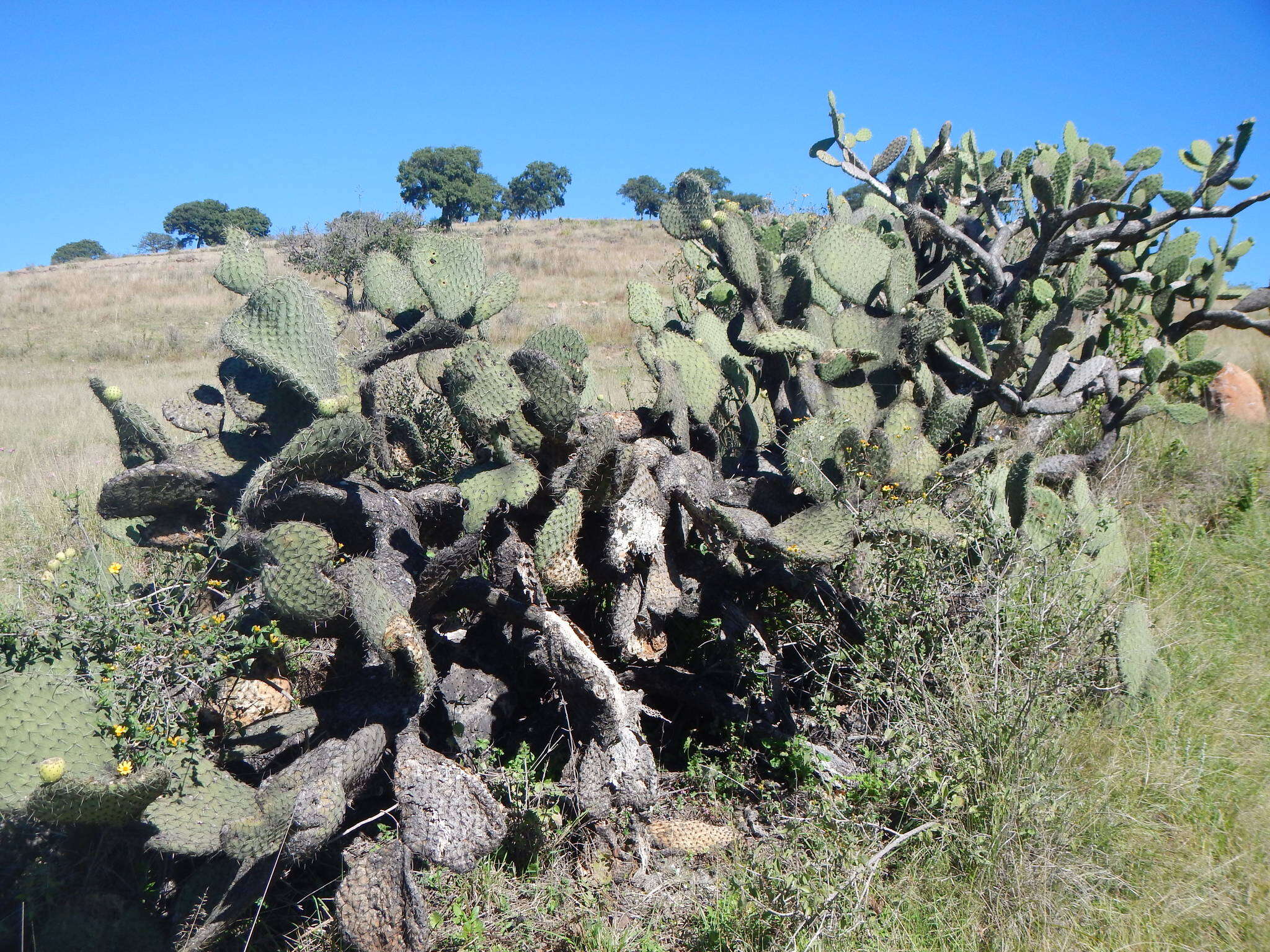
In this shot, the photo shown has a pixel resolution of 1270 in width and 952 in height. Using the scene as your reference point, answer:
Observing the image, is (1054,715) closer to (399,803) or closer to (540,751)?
(540,751)

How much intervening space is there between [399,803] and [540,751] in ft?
2.41

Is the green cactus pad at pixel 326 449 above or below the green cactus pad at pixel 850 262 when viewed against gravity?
below

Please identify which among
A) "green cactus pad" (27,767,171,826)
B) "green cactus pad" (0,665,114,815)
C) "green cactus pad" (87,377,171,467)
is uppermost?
"green cactus pad" (87,377,171,467)

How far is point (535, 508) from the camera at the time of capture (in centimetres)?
306

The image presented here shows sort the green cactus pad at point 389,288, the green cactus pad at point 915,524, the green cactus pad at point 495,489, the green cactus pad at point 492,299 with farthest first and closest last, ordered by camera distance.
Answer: the green cactus pad at point 389,288 < the green cactus pad at point 492,299 < the green cactus pad at point 915,524 < the green cactus pad at point 495,489

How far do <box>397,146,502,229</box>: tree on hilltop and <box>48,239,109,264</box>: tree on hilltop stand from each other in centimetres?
1870

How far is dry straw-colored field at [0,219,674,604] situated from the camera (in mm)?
6219

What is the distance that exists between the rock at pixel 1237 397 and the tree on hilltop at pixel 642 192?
44.6 meters

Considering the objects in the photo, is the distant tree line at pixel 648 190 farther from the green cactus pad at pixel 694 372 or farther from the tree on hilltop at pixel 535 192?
the green cactus pad at pixel 694 372

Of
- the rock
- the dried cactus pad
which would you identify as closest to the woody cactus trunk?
the dried cactus pad

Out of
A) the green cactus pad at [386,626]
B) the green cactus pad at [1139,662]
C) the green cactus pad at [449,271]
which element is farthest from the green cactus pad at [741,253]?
the green cactus pad at [386,626]

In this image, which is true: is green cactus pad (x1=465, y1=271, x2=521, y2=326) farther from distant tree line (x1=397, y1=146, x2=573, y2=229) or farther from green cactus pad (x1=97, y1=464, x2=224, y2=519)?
distant tree line (x1=397, y1=146, x2=573, y2=229)

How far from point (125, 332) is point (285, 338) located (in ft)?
61.4

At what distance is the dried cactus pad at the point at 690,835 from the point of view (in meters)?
2.71
